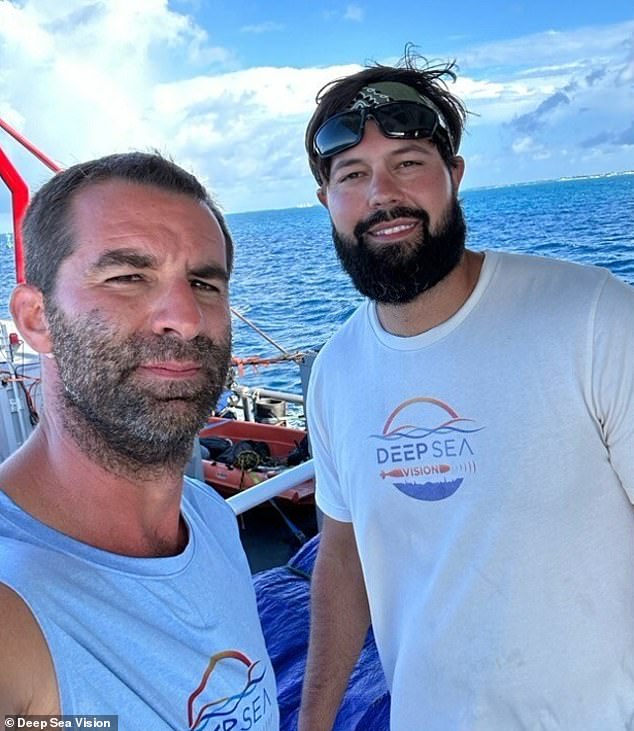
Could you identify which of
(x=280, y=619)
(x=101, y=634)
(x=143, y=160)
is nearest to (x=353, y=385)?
(x=143, y=160)

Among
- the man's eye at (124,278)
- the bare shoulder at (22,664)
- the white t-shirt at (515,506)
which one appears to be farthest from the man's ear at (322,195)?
the bare shoulder at (22,664)

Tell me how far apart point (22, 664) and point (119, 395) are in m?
0.41

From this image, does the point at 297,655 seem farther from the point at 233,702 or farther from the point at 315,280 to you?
the point at 315,280

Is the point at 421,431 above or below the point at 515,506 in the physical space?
above

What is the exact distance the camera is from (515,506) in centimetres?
137

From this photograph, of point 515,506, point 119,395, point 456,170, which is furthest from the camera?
point 456,170

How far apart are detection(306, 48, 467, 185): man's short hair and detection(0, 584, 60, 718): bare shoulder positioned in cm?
140

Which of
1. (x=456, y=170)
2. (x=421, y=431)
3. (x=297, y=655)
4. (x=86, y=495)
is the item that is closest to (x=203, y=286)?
(x=86, y=495)

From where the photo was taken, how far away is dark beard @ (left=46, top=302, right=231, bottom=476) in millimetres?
1029

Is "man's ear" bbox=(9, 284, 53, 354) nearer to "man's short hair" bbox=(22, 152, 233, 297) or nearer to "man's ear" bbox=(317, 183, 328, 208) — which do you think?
"man's short hair" bbox=(22, 152, 233, 297)

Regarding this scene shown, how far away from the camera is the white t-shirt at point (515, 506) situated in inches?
52.6

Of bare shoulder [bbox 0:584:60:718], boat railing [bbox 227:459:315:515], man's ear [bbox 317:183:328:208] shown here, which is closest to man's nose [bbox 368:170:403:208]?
man's ear [bbox 317:183:328:208]

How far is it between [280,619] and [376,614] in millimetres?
1290

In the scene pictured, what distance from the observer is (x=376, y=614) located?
159 centimetres
